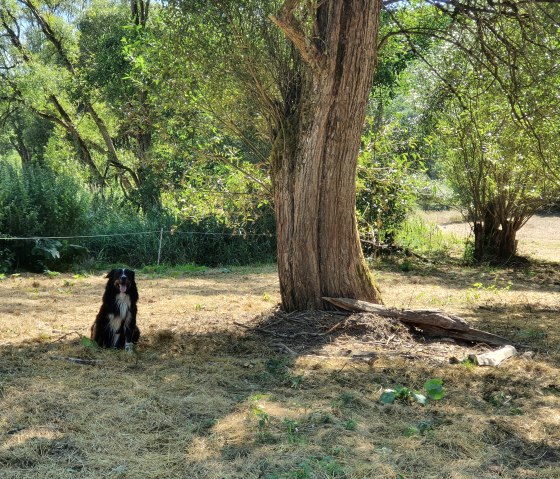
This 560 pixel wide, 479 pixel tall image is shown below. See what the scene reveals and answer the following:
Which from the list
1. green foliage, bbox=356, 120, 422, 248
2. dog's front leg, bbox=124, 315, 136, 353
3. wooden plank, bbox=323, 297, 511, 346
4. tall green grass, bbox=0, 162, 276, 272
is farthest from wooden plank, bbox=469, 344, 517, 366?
tall green grass, bbox=0, 162, 276, 272

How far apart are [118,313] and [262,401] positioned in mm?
2457

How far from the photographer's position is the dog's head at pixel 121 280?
7.48 meters

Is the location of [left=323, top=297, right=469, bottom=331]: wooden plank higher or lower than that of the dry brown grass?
higher

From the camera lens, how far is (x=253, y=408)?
5516 mm

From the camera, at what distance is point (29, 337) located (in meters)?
8.28

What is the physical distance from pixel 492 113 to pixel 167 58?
933 centimetres

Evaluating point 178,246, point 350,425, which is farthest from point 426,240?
point 350,425

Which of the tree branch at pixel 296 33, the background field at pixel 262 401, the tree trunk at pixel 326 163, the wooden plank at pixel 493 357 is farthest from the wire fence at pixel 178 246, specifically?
the wooden plank at pixel 493 357

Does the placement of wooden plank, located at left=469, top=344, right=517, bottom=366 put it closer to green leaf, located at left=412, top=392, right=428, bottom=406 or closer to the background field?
the background field

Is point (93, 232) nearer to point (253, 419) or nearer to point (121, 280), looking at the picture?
point (121, 280)

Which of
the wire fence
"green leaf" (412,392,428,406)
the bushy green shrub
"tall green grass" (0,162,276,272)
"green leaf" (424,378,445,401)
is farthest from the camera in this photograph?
the wire fence

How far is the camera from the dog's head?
24.5 ft

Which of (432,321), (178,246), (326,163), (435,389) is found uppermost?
(326,163)

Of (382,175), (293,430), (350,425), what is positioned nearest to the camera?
(293,430)
